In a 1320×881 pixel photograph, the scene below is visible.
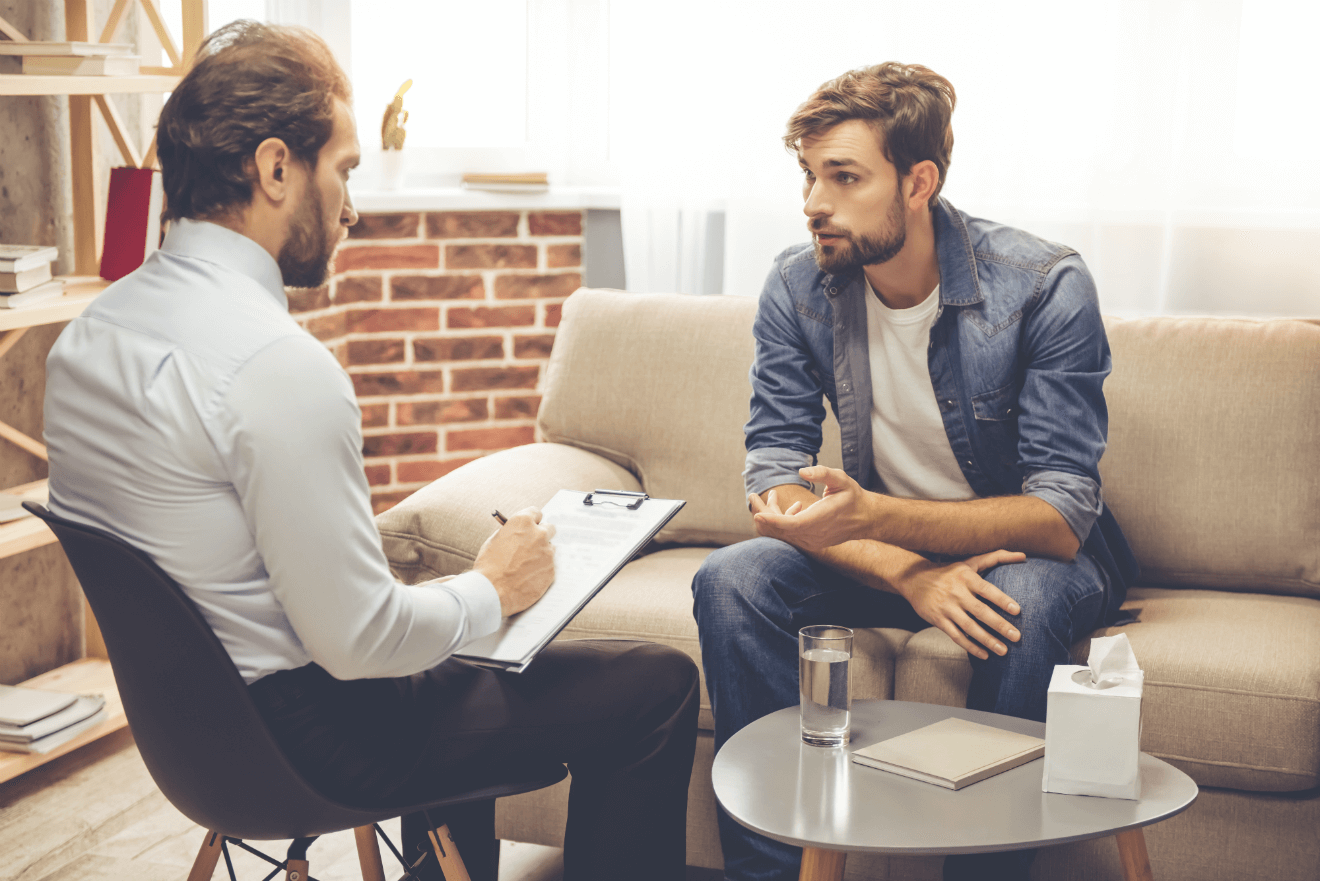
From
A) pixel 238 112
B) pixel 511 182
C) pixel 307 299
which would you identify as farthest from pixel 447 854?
pixel 511 182

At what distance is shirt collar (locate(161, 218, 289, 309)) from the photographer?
3.67 feet

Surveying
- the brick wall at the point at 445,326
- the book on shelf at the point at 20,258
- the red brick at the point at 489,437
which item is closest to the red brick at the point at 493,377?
the brick wall at the point at 445,326

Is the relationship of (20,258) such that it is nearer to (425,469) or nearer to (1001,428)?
(425,469)

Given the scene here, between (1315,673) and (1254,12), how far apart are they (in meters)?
1.51

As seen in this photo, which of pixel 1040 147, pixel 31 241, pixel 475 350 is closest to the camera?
pixel 31 241

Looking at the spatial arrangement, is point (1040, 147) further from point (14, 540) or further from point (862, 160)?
point (14, 540)

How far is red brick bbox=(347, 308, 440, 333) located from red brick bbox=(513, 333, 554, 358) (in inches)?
7.9

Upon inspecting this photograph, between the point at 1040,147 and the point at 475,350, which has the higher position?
the point at 1040,147

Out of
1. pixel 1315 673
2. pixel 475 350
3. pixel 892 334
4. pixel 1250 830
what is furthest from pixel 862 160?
pixel 475 350

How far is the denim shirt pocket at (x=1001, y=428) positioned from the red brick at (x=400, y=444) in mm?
1624

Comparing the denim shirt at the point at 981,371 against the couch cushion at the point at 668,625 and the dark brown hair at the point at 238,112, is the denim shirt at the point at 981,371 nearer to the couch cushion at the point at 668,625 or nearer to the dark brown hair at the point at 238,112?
the couch cushion at the point at 668,625

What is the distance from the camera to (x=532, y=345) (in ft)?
10.0

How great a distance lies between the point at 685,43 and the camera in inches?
110

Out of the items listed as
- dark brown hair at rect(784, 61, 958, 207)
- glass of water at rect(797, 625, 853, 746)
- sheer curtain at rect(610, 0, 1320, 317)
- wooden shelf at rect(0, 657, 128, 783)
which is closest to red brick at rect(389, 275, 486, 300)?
sheer curtain at rect(610, 0, 1320, 317)
